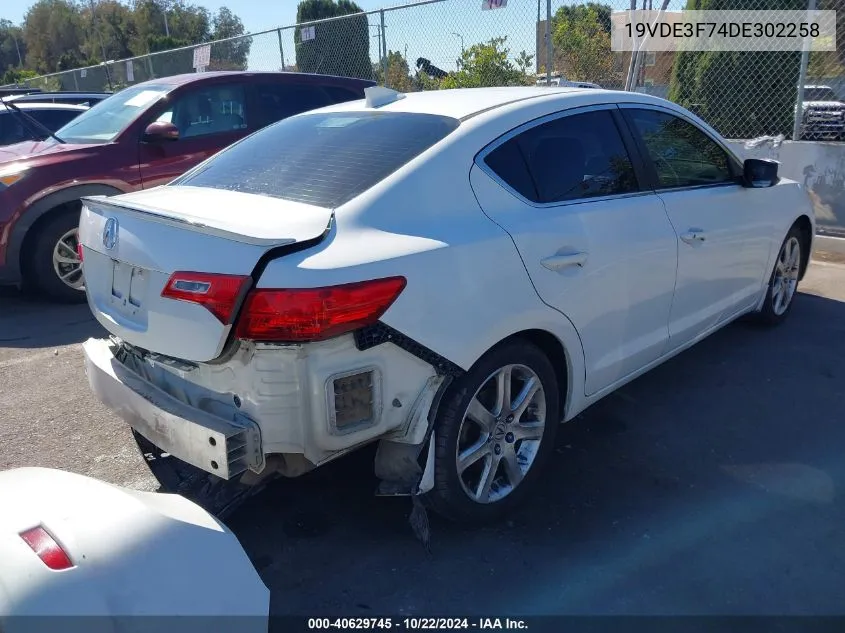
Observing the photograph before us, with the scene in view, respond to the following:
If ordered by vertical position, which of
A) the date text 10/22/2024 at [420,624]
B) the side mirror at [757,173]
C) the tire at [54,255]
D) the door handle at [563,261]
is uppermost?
the side mirror at [757,173]

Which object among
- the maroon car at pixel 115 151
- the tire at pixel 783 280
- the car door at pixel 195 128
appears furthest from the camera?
the car door at pixel 195 128

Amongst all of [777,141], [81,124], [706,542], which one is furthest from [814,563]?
[81,124]

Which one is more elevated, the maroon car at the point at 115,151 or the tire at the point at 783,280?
the maroon car at the point at 115,151

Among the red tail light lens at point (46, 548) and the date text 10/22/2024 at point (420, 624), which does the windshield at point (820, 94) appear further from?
the red tail light lens at point (46, 548)

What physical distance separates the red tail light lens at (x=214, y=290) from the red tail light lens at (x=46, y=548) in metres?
0.95

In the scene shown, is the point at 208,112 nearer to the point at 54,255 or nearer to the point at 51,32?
the point at 54,255

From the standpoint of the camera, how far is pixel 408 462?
2.69 meters

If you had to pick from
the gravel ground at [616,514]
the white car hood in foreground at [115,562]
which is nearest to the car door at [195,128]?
the gravel ground at [616,514]

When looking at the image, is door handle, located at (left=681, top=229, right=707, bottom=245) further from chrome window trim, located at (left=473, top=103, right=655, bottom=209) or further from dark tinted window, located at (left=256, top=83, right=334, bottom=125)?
dark tinted window, located at (left=256, top=83, right=334, bottom=125)

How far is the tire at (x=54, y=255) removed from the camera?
623 cm

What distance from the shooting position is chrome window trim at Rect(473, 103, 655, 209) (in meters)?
2.98

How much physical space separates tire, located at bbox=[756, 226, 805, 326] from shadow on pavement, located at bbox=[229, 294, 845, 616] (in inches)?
41.4

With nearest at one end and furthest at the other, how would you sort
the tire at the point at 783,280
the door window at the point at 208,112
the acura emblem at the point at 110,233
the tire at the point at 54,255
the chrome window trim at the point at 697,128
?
the acura emblem at the point at 110,233 < the chrome window trim at the point at 697,128 < the tire at the point at 783,280 < the tire at the point at 54,255 < the door window at the point at 208,112

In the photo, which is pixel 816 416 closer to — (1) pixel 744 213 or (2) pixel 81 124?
(1) pixel 744 213
